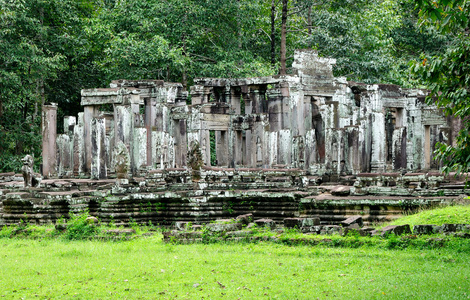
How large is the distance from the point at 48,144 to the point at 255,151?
8.35 m

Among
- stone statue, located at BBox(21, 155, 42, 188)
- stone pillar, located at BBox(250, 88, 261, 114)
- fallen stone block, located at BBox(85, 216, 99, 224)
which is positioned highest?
stone pillar, located at BBox(250, 88, 261, 114)

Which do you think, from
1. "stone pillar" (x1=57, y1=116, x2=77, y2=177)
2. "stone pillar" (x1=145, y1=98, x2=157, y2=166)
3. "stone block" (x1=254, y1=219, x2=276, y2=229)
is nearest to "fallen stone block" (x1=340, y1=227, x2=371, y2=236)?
"stone block" (x1=254, y1=219, x2=276, y2=229)

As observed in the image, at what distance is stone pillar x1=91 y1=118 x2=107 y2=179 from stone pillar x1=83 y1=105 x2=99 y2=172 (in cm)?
94

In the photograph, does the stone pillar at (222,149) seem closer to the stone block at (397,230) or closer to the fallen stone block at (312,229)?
the fallen stone block at (312,229)

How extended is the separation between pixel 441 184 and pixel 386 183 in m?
1.39

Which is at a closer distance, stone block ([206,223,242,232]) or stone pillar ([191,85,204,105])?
stone block ([206,223,242,232])

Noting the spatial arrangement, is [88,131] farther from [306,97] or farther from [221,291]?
[221,291]

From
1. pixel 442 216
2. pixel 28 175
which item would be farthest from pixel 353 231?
pixel 28 175

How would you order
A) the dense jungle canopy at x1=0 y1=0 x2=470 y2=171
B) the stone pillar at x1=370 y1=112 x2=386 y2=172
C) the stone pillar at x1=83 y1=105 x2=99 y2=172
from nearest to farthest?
the stone pillar at x1=370 y1=112 x2=386 y2=172, the stone pillar at x1=83 y1=105 x2=99 y2=172, the dense jungle canopy at x1=0 y1=0 x2=470 y2=171

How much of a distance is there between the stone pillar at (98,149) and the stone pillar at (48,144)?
265 centimetres

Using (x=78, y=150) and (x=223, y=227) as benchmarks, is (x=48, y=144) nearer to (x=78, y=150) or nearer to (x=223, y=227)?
(x=78, y=150)

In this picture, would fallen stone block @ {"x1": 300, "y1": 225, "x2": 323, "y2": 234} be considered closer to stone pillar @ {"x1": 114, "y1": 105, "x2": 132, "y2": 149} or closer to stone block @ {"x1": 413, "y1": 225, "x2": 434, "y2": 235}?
stone block @ {"x1": 413, "y1": 225, "x2": 434, "y2": 235}

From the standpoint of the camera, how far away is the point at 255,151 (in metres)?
25.1

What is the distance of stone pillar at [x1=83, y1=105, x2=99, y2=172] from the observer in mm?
23891
